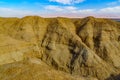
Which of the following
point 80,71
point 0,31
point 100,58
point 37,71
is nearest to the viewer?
point 37,71

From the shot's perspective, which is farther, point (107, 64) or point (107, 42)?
point (107, 42)

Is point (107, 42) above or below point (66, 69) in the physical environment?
above

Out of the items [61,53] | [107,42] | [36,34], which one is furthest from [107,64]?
[36,34]

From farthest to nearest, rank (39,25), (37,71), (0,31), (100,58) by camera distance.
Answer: (39,25) < (0,31) < (100,58) < (37,71)

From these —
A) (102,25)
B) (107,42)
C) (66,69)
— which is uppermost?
(102,25)

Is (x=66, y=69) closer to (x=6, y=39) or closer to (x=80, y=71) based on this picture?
(x=80, y=71)

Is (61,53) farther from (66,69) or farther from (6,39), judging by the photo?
(6,39)
